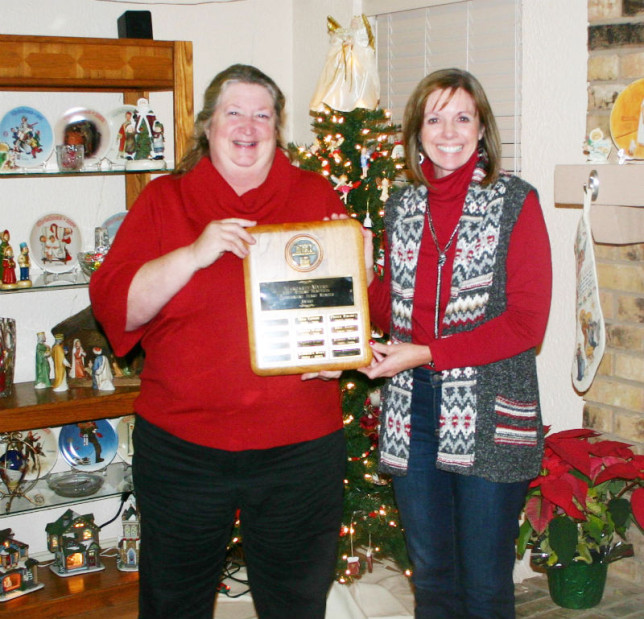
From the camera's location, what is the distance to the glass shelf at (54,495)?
2920 millimetres

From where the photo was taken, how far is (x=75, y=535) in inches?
120

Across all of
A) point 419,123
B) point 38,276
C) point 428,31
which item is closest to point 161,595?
point 419,123

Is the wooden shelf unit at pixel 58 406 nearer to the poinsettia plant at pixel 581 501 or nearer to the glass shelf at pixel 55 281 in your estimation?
the glass shelf at pixel 55 281

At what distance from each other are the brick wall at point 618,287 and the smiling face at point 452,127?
736 millimetres

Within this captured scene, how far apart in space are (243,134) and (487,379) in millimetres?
743

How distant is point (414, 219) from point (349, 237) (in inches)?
7.2

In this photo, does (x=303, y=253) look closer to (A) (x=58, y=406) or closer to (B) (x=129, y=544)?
(A) (x=58, y=406)

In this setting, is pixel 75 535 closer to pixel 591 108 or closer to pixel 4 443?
pixel 4 443

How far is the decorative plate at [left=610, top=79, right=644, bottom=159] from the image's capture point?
2.24m

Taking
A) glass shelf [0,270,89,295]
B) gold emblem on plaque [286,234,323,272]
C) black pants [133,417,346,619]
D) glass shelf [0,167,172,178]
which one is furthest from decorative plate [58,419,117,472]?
gold emblem on plaque [286,234,323,272]

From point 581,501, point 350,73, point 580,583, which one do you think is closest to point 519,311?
point 581,501

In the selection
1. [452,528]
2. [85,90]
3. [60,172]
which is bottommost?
[452,528]

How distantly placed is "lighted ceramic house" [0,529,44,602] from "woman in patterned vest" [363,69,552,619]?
1532 millimetres

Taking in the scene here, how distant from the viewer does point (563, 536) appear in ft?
8.18
